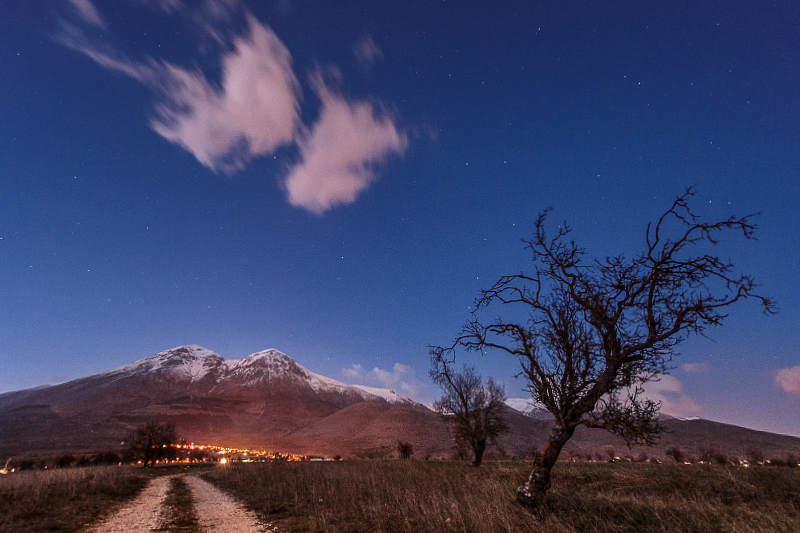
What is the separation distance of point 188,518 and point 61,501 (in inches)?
279

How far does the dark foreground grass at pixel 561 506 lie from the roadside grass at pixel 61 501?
558 cm

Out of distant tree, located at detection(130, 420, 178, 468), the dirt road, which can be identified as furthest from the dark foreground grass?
distant tree, located at detection(130, 420, 178, 468)

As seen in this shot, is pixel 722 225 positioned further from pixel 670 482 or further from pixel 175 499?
pixel 175 499

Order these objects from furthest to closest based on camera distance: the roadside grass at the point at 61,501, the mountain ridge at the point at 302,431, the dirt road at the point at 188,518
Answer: the mountain ridge at the point at 302,431, the roadside grass at the point at 61,501, the dirt road at the point at 188,518

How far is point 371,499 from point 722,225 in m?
13.9

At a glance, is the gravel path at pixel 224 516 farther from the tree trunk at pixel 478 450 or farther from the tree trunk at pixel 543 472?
the tree trunk at pixel 478 450

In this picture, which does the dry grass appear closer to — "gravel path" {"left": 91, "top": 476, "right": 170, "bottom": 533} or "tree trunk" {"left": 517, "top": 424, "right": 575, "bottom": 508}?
"gravel path" {"left": 91, "top": 476, "right": 170, "bottom": 533}

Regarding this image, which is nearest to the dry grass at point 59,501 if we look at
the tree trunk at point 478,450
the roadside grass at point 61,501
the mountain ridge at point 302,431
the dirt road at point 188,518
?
the roadside grass at point 61,501

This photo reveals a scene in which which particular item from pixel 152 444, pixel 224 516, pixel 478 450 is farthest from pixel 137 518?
pixel 152 444

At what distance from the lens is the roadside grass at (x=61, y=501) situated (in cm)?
1107

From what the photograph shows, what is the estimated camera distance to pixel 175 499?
54.7ft

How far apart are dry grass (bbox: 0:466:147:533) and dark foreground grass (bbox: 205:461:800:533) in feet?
18.4

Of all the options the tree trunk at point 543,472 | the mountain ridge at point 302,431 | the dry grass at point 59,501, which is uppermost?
the tree trunk at point 543,472

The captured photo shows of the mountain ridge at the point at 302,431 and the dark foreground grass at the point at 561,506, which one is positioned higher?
the dark foreground grass at the point at 561,506
